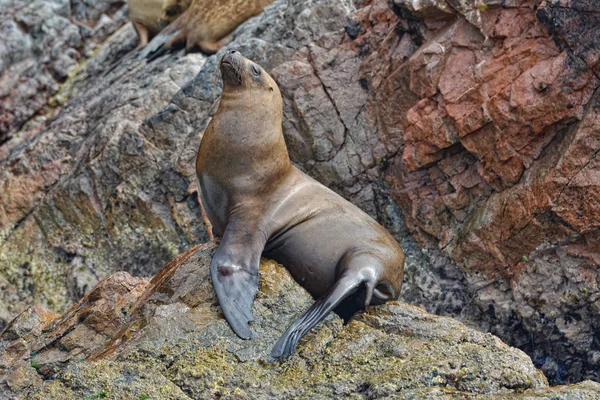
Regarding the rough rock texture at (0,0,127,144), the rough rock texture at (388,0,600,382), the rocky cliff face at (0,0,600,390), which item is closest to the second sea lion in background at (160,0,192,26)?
the rocky cliff face at (0,0,600,390)

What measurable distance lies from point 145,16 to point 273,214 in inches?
275

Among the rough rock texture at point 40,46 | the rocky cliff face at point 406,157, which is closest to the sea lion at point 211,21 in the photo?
the rocky cliff face at point 406,157

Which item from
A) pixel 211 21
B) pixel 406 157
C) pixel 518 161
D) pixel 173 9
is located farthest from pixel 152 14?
pixel 518 161

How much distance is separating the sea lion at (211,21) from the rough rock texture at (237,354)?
16.7 ft

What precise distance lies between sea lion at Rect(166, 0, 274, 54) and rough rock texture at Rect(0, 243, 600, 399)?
509cm

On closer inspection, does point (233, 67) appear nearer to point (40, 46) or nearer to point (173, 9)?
point (173, 9)

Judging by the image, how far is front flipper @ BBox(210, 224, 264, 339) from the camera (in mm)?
4953

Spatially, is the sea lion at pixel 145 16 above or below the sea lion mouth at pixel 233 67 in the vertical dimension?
below

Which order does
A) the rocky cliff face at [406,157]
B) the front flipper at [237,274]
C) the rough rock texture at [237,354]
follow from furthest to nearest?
the rocky cliff face at [406,157]
the front flipper at [237,274]
the rough rock texture at [237,354]

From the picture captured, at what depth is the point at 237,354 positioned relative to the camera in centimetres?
464

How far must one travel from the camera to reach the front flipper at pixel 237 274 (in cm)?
495

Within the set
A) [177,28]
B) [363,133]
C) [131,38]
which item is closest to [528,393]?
[363,133]

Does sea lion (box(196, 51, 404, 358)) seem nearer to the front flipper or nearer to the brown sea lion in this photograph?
the front flipper

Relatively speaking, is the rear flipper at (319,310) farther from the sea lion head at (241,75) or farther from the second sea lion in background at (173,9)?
the second sea lion in background at (173,9)
